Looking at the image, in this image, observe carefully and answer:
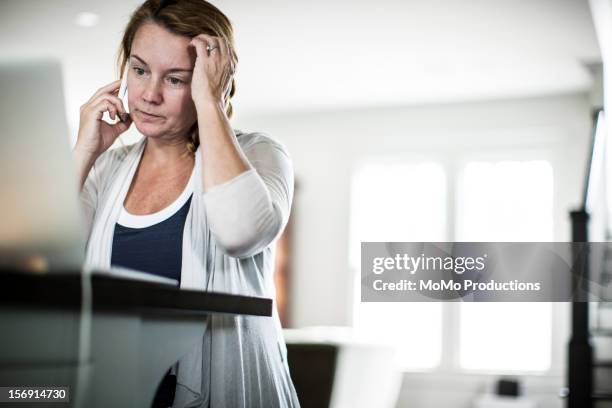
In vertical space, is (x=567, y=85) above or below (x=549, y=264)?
above

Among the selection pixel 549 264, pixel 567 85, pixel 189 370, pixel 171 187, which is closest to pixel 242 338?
pixel 189 370

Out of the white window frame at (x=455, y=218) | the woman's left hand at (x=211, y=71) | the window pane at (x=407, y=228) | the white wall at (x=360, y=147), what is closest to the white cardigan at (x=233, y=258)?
the woman's left hand at (x=211, y=71)

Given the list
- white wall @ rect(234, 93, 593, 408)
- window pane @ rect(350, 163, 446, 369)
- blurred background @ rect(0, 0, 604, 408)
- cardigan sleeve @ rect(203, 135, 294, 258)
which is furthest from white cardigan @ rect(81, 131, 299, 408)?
window pane @ rect(350, 163, 446, 369)

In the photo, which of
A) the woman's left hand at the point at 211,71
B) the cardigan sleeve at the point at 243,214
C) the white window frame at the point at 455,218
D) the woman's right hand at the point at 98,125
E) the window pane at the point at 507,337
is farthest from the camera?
the white window frame at the point at 455,218

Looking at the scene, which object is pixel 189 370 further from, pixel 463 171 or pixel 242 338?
pixel 463 171

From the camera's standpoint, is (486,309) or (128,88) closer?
(128,88)

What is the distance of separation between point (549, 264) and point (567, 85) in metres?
2.06

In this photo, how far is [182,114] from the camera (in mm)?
1243

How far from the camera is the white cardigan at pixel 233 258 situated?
94cm

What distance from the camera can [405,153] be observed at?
4324 millimetres

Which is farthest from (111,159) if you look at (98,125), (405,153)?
(405,153)

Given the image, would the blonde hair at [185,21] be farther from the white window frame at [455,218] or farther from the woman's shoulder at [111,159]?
the white window frame at [455,218]

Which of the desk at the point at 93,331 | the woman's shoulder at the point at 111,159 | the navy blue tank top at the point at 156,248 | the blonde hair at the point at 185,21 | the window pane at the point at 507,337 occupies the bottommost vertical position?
the window pane at the point at 507,337

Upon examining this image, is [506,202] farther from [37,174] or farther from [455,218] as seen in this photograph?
[37,174]
